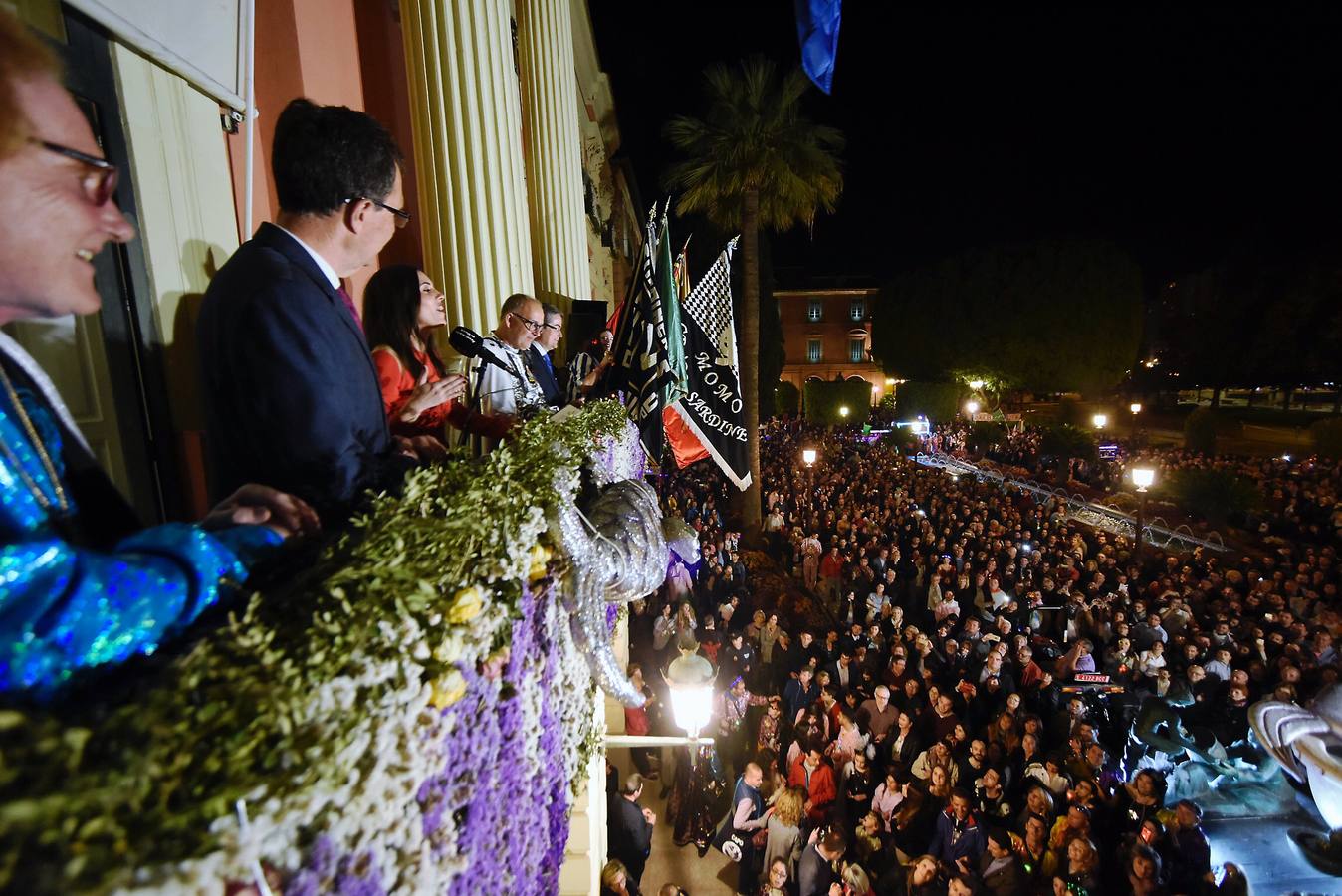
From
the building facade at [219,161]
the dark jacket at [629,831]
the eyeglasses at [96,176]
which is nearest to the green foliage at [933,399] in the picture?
the building facade at [219,161]

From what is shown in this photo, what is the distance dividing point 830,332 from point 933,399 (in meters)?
21.2

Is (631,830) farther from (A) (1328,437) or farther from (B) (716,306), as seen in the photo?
(A) (1328,437)

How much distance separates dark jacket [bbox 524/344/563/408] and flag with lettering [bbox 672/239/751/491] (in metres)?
2.62

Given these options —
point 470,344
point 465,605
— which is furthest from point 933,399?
point 465,605

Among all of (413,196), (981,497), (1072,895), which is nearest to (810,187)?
(981,497)

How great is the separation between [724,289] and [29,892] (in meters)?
7.70

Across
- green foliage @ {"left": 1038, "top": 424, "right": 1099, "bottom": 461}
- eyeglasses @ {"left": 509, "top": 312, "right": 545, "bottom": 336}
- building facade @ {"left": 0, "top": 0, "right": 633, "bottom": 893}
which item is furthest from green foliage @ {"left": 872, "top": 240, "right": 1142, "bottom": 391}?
eyeglasses @ {"left": 509, "top": 312, "right": 545, "bottom": 336}

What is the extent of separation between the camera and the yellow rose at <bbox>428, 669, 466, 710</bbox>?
1.38m

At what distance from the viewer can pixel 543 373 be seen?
4.20 meters

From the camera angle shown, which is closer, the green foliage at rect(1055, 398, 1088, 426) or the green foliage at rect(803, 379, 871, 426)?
the green foliage at rect(1055, 398, 1088, 426)

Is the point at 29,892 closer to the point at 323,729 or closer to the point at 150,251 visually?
the point at 323,729

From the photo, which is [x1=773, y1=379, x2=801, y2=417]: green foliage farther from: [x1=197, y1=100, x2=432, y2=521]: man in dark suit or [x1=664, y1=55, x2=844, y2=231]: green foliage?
[x1=197, y1=100, x2=432, y2=521]: man in dark suit

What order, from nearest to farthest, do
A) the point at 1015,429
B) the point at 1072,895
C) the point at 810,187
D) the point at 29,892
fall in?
the point at 29,892 → the point at 1072,895 → the point at 810,187 → the point at 1015,429

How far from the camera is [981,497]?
18.8m
